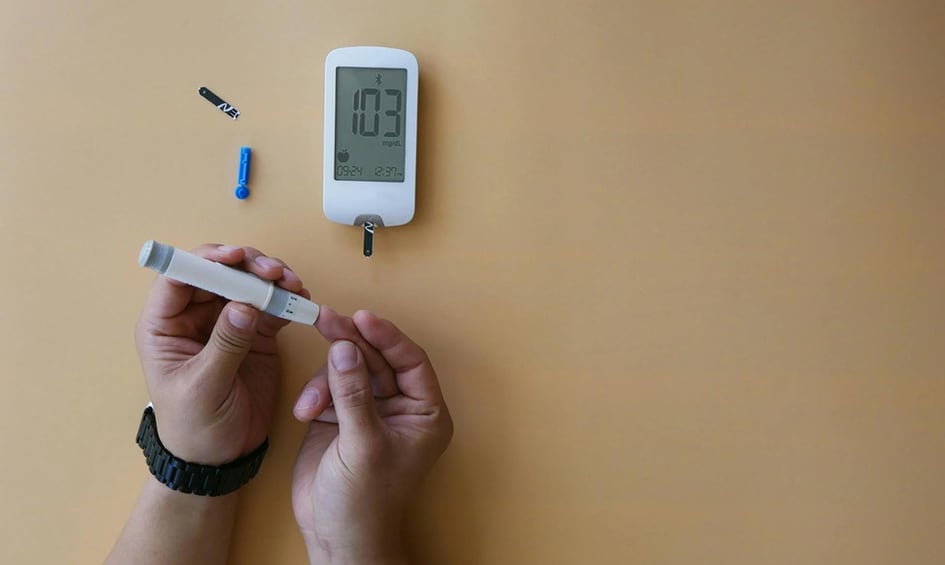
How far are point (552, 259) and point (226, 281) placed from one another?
1.33 feet

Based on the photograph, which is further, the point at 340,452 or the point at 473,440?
the point at 473,440

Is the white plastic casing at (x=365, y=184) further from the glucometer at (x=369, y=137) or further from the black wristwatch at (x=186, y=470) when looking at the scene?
the black wristwatch at (x=186, y=470)

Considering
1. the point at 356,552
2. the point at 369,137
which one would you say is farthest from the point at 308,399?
the point at 369,137

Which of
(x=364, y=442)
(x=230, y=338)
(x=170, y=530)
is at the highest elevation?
(x=230, y=338)

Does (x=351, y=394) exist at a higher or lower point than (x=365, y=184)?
lower

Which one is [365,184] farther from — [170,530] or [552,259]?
[170,530]

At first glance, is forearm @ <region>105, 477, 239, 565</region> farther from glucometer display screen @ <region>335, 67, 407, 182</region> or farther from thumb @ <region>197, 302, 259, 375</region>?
glucometer display screen @ <region>335, 67, 407, 182</region>

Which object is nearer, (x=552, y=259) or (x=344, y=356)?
(x=344, y=356)

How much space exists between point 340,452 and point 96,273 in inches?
16.1

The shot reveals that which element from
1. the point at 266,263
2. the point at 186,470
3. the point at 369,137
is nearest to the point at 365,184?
the point at 369,137

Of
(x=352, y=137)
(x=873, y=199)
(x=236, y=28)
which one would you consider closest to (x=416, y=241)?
(x=352, y=137)

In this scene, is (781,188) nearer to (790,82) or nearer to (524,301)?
(790,82)

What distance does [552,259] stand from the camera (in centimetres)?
90

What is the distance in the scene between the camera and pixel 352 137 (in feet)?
2.85
